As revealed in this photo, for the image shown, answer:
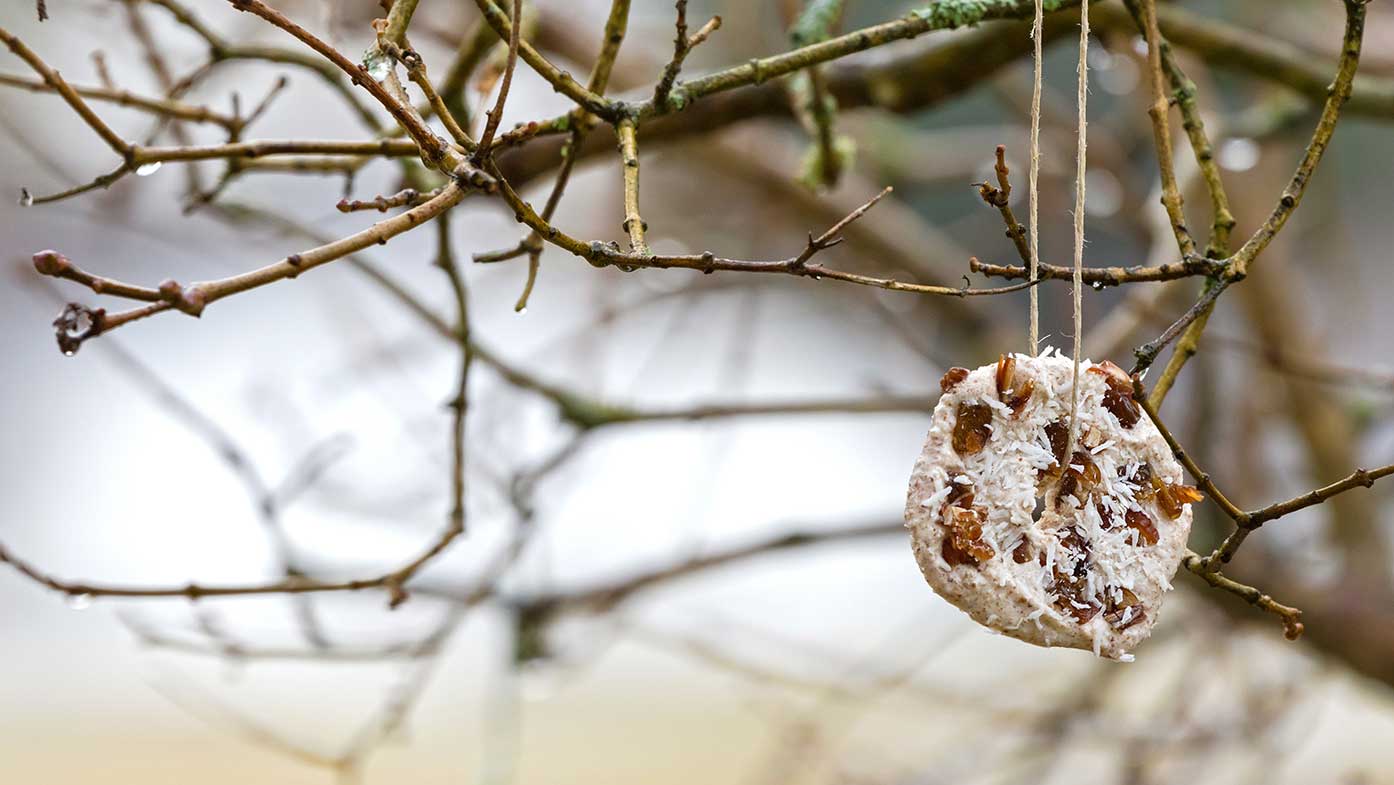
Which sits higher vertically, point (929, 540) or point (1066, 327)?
point (1066, 327)

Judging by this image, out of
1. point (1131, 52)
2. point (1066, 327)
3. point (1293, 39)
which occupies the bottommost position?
point (1131, 52)

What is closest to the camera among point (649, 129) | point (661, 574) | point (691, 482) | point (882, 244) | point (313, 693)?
point (649, 129)

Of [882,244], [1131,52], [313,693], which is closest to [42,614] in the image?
[313,693]

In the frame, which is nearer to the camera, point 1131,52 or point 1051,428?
point 1051,428

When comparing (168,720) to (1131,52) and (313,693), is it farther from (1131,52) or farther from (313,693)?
(1131,52)

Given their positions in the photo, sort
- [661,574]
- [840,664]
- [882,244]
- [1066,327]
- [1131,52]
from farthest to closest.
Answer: [1066,327] < [840,664] < [882,244] < [661,574] < [1131,52]

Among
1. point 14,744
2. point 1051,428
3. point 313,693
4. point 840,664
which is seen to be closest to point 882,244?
point 840,664

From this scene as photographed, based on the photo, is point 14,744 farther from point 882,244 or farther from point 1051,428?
point 1051,428
